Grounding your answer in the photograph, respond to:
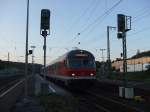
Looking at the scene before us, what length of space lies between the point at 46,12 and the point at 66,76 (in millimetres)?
9591

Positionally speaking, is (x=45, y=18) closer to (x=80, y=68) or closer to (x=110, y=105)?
(x=110, y=105)

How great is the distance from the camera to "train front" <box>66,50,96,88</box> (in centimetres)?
3078

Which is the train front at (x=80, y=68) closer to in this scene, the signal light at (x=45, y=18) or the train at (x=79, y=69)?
the train at (x=79, y=69)

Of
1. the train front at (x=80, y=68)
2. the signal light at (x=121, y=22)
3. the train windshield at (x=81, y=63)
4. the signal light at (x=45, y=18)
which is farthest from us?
the train windshield at (x=81, y=63)

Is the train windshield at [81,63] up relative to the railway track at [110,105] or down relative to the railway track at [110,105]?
up

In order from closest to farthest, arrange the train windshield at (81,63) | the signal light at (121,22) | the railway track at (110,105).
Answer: the railway track at (110,105) → the signal light at (121,22) → the train windshield at (81,63)

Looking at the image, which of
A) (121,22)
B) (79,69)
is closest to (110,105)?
(121,22)

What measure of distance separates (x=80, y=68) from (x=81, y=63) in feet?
1.87

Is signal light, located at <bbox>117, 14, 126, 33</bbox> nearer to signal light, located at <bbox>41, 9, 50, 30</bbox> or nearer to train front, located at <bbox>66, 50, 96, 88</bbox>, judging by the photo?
train front, located at <bbox>66, 50, 96, 88</bbox>

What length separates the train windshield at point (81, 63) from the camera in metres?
31.5

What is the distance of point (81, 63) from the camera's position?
104 ft

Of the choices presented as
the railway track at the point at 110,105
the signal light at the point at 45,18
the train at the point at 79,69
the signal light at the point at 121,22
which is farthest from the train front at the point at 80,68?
the signal light at the point at 45,18

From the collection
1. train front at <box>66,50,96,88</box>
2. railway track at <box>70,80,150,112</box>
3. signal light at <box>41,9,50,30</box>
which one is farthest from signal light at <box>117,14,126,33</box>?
signal light at <box>41,9,50,30</box>

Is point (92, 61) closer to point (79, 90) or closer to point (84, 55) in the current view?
point (84, 55)
